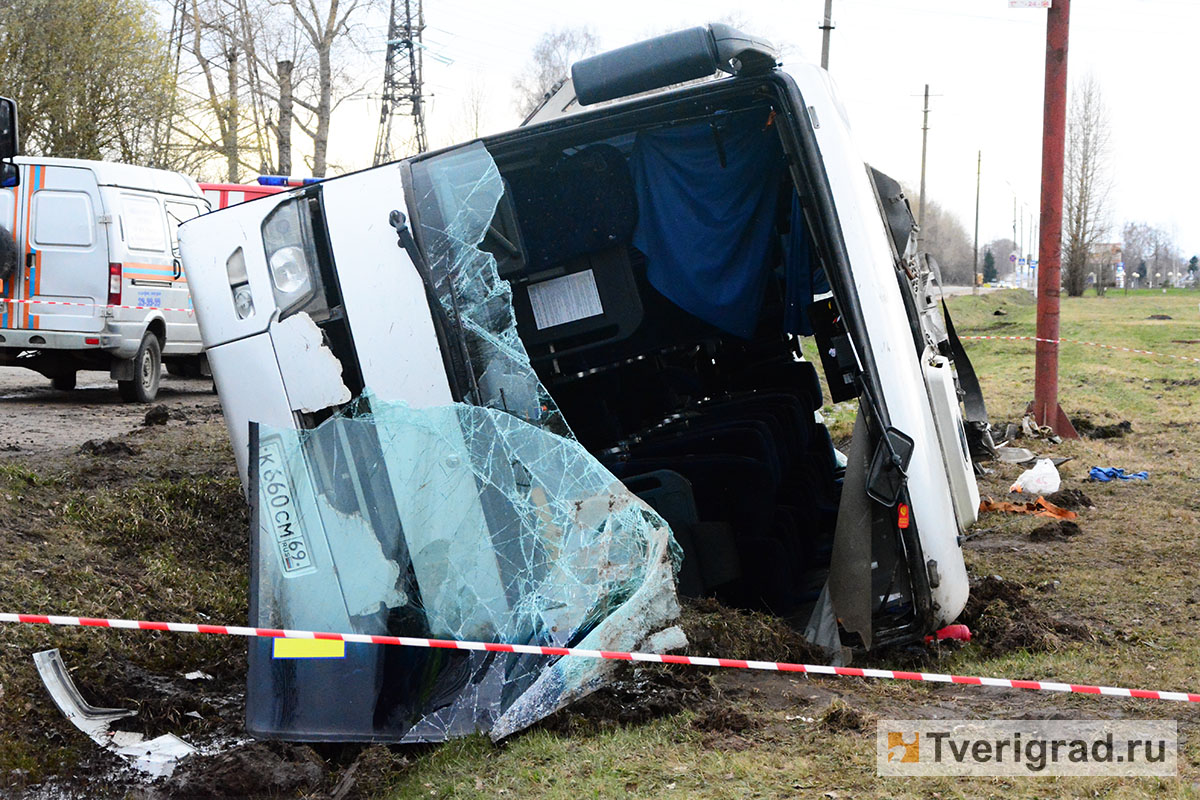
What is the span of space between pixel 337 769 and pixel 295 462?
3.46ft

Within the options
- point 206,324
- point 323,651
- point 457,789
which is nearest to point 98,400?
point 206,324

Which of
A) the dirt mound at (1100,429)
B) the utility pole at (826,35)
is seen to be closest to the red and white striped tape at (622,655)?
the dirt mound at (1100,429)

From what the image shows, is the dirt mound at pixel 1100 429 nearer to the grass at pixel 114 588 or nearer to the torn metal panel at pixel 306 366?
the grass at pixel 114 588

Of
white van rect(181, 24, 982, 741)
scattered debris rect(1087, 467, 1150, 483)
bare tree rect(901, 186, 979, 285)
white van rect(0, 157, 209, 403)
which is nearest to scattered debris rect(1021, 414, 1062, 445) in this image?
scattered debris rect(1087, 467, 1150, 483)

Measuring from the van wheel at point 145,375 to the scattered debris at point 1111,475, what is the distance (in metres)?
9.11

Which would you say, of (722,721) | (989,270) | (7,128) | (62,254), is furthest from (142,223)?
(989,270)

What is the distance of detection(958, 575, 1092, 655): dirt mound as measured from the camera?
14.7 feet

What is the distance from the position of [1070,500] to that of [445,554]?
16.3ft

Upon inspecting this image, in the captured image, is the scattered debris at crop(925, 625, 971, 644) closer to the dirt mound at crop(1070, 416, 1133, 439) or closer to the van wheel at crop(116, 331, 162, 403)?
the dirt mound at crop(1070, 416, 1133, 439)

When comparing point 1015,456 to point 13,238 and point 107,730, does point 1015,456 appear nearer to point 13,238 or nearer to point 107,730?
point 107,730

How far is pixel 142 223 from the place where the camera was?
11938 mm

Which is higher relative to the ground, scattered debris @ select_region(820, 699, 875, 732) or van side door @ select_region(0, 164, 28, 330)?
van side door @ select_region(0, 164, 28, 330)

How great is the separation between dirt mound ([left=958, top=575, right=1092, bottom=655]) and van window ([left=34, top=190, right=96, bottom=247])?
31.0 feet

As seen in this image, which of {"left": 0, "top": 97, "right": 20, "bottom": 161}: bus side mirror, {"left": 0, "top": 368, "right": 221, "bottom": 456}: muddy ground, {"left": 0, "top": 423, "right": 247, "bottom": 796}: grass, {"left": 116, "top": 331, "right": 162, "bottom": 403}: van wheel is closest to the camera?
{"left": 0, "top": 423, "right": 247, "bottom": 796}: grass
